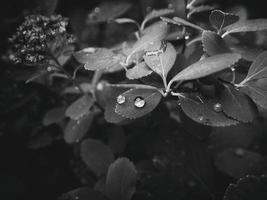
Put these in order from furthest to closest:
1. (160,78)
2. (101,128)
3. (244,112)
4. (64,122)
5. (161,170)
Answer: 1. (64,122)
2. (101,128)
3. (161,170)
4. (160,78)
5. (244,112)

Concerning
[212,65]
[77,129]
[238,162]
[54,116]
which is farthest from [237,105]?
[54,116]

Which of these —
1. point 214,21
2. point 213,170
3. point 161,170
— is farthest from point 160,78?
point 213,170

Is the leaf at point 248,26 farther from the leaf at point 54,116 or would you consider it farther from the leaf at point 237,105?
the leaf at point 54,116

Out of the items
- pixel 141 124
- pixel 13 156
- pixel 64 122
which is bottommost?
pixel 13 156

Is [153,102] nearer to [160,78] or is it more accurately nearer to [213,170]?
[160,78]

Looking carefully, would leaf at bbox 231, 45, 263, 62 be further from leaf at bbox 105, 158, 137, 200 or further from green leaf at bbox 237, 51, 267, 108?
leaf at bbox 105, 158, 137, 200

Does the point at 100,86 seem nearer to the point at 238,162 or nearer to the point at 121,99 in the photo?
the point at 121,99

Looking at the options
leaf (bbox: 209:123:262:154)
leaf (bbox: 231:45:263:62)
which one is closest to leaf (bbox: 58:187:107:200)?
leaf (bbox: 209:123:262:154)
